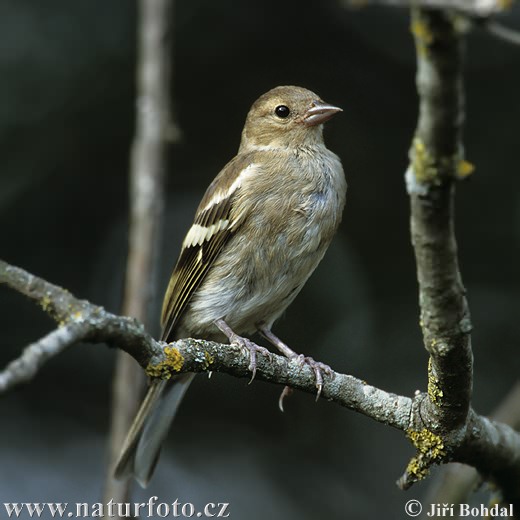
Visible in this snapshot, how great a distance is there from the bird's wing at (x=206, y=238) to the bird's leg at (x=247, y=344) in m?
0.28

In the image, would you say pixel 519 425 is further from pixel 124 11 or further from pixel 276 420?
pixel 124 11

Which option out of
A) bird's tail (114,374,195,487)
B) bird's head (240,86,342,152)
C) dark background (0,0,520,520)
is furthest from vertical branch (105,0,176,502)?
dark background (0,0,520,520)

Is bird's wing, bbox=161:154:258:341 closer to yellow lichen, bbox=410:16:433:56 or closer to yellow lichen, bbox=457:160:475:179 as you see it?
yellow lichen, bbox=457:160:475:179

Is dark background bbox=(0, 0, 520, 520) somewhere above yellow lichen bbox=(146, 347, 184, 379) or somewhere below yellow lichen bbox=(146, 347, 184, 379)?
above

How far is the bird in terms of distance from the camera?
4.61 m

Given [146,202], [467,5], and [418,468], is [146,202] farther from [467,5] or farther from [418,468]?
[467,5]

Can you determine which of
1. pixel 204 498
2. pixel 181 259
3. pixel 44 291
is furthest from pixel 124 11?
pixel 44 291

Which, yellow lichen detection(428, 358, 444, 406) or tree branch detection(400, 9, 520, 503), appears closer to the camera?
tree branch detection(400, 9, 520, 503)

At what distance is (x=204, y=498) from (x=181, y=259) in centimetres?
269

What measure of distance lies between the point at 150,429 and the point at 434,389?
2.13 m

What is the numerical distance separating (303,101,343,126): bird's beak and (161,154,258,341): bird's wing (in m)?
0.45

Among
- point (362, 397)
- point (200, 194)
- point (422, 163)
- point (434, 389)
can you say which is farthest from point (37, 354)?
point (200, 194)

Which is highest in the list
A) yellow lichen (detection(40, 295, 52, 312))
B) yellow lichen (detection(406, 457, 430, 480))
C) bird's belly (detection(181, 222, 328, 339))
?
bird's belly (detection(181, 222, 328, 339))

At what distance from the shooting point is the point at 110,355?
22.7 feet
